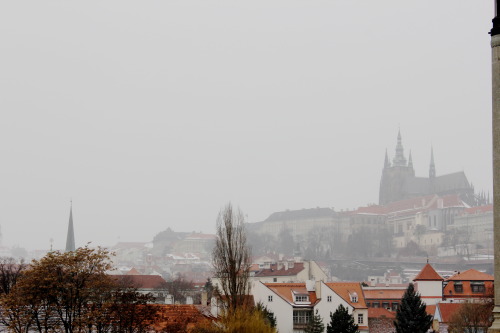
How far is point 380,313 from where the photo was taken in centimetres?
5941

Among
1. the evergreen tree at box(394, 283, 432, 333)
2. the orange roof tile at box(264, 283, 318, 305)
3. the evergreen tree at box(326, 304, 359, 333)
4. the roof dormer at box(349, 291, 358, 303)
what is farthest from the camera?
the roof dormer at box(349, 291, 358, 303)

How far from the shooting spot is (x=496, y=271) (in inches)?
452

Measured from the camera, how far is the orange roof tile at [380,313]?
58159 mm

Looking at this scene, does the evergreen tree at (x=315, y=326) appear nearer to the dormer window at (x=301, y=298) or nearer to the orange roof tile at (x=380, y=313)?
the dormer window at (x=301, y=298)

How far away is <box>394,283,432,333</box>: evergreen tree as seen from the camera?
45.1 meters

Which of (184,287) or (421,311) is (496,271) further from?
(184,287)

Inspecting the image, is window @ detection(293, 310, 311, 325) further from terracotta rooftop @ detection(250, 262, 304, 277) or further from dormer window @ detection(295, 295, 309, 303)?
terracotta rooftop @ detection(250, 262, 304, 277)

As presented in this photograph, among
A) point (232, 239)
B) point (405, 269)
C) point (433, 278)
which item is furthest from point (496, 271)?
point (405, 269)

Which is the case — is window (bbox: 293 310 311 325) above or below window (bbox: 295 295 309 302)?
below

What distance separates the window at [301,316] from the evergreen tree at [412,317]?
8.90m

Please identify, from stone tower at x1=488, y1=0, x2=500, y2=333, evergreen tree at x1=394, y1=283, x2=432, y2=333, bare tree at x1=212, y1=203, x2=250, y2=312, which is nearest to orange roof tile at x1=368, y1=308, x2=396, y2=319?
evergreen tree at x1=394, y1=283, x2=432, y2=333

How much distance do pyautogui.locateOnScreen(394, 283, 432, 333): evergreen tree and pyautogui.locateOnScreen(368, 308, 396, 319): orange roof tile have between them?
11854 millimetres

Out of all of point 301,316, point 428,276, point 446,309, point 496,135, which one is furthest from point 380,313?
point 496,135

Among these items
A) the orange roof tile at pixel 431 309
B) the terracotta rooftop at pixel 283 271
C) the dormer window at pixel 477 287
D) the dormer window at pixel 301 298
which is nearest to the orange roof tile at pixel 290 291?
the dormer window at pixel 301 298
